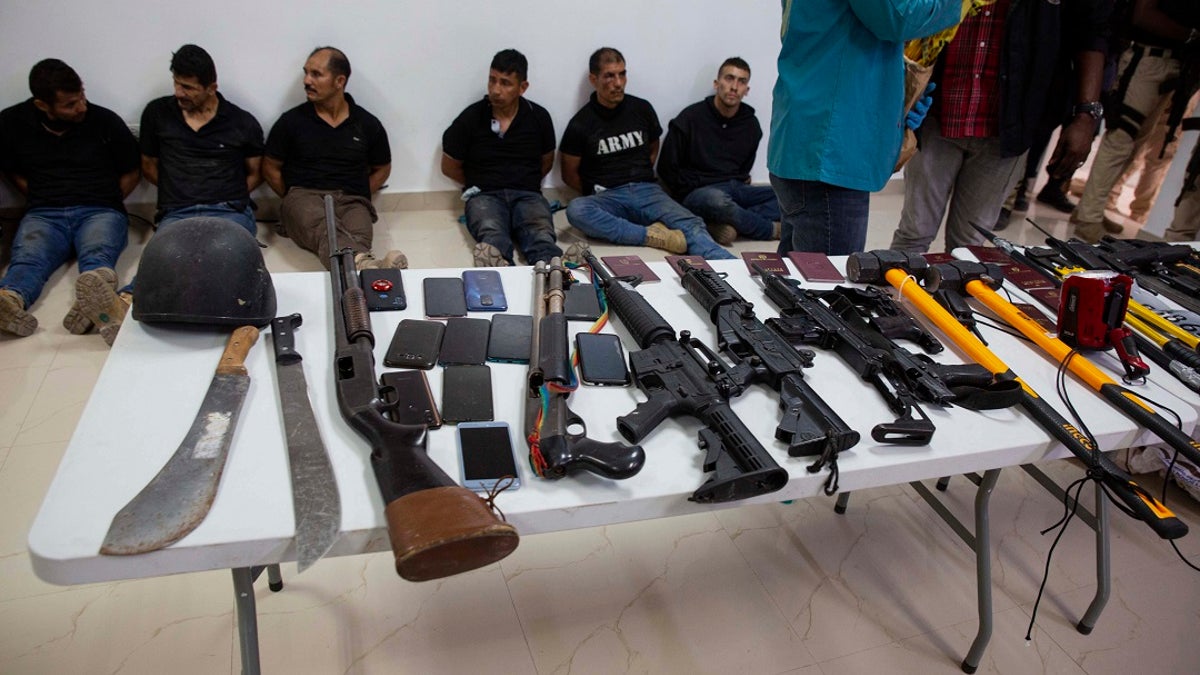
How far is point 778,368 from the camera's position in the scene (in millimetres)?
1413

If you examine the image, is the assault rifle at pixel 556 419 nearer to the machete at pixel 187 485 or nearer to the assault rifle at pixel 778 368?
the assault rifle at pixel 778 368

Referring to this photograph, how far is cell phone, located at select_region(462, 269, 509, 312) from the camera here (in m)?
1.63

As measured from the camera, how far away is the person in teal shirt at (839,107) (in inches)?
74.9

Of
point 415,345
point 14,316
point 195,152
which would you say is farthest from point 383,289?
point 195,152

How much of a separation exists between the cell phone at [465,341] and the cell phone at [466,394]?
0.07 feet

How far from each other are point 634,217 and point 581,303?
2560 millimetres

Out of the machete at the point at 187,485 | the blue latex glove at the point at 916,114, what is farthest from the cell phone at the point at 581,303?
the blue latex glove at the point at 916,114

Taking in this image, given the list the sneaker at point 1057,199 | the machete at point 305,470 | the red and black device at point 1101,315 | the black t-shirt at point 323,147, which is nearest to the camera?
the machete at point 305,470

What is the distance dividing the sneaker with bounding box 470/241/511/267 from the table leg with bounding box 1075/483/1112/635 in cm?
247

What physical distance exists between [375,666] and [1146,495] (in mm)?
1595

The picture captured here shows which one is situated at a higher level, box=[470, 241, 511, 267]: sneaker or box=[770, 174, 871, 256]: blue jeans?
box=[770, 174, 871, 256]: blue jeans

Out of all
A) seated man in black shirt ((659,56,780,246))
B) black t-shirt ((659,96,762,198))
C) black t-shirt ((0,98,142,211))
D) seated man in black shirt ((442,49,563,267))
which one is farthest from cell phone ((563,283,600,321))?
black t-shirt ((0,98,142,211))

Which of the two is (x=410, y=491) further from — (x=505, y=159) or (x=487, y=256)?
(x=505, y=159)

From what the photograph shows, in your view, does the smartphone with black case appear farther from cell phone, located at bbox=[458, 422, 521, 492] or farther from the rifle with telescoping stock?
cell phone, located at bbox=[458, 422, 521, 492]
